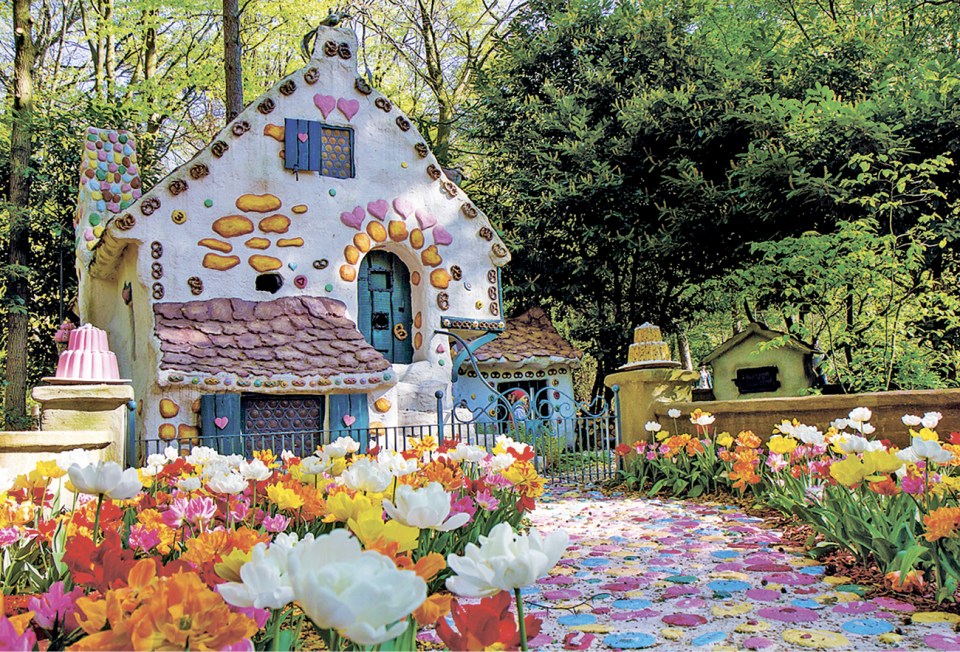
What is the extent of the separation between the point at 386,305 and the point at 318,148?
270 cm

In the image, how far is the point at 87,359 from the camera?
21.6ft

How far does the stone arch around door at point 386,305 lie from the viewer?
1131 centimetres

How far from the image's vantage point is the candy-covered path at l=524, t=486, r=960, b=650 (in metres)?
2.74

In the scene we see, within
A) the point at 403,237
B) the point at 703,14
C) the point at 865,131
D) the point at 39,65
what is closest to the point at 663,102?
the point at 703,14

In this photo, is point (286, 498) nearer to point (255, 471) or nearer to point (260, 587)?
point (255, 471)

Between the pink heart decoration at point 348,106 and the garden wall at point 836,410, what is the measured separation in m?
6.98

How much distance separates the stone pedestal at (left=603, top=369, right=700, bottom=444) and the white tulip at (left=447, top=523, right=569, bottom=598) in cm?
663

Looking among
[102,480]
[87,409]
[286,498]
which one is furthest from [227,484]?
[87,409]

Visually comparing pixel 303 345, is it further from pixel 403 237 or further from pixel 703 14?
pixel 703 14

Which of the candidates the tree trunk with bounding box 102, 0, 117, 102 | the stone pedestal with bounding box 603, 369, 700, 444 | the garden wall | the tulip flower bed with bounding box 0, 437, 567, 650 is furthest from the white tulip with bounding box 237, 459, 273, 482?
the tree trunk with bounding box 102, 0, 117, 102

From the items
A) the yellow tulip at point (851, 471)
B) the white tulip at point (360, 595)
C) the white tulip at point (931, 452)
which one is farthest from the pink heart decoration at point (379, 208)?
the white tulip at point (360, 595)

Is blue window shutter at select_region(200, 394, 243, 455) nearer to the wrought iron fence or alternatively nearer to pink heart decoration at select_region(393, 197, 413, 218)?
the wrought iron fence

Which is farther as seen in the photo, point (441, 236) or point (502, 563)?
point (441, 236)

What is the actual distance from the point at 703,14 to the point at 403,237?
25.8ft
